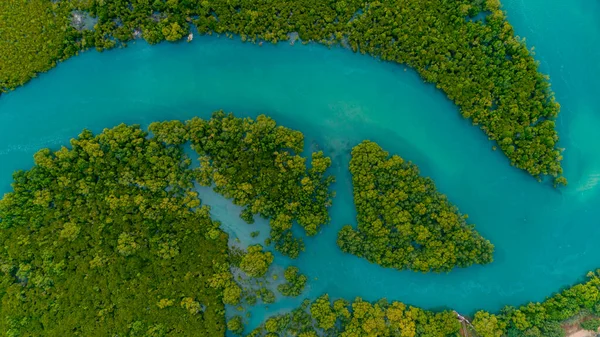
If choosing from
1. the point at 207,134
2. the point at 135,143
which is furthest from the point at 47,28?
the point at 207,134

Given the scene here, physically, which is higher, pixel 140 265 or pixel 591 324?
pixel 591 324

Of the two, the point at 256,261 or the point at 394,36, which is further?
the point at 394,36

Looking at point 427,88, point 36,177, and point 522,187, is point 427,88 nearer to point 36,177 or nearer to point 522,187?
point 522,187

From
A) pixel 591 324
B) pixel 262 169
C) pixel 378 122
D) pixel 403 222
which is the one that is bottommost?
pixel 262 169

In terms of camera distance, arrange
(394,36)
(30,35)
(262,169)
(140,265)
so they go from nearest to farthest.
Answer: (140,265) < (262,169) < (30,35) < (394,36)

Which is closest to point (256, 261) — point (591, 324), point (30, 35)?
point (30, 35)

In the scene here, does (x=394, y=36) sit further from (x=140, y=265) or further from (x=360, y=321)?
(x=140, y=265)
